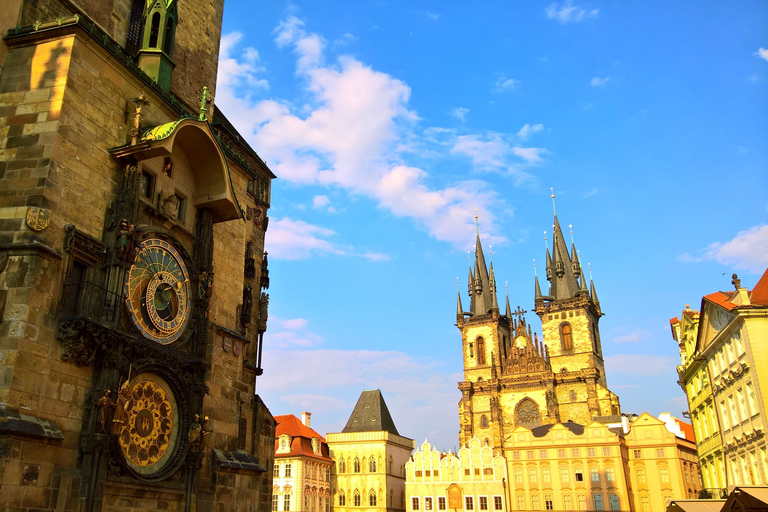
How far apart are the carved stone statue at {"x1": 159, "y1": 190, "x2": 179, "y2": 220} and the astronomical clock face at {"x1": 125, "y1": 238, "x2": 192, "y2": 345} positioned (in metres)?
0.60

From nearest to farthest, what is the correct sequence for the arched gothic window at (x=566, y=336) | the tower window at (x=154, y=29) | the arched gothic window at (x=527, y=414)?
the tower window at (x=154, y=29), the arched gothic window at (x=527, y=414), the arched gothic window at (x=566, y=336)

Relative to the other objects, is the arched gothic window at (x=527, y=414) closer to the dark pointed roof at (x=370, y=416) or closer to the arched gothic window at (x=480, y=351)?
the arched gothic window at (x=480, y=351)

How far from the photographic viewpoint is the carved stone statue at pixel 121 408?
1030cm

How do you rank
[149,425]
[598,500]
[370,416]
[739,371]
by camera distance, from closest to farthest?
[149,425], [739,371], [598,500], [370,416]

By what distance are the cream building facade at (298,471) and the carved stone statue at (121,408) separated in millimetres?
46668

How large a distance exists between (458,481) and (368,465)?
477 inches

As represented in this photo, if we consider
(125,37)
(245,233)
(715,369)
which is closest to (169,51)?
(125,37)

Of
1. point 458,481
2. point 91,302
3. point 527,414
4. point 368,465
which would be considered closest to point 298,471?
point 368,465

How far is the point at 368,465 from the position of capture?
66.8 metres

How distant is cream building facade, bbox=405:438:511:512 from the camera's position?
5656 cm

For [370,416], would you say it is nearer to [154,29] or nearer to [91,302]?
[154,29]

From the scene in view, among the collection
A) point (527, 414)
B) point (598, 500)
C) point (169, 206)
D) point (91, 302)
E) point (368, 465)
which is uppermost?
point (527, 414)

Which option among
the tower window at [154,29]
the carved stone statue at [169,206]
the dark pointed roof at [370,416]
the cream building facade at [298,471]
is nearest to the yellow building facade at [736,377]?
the carved stone statue at [169,206]

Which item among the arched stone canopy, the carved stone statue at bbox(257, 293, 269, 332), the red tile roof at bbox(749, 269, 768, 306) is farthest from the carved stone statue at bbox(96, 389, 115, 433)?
the red tile roof at bbox(749, 269, 768, 306)
